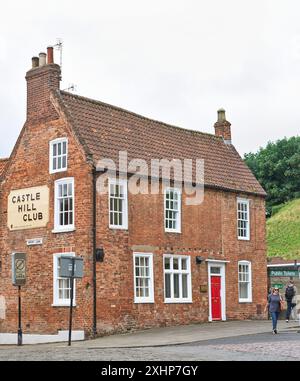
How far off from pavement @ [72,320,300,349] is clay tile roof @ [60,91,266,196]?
6.73 meters

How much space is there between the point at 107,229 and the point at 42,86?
695 centimetres

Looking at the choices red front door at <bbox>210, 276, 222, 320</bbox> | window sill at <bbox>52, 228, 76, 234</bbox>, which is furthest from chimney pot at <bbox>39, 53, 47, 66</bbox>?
red front door at <bbox>210, 276, 222, 320</bbox>

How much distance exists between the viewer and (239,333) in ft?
90.3

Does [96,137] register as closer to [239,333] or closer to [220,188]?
[220,188]

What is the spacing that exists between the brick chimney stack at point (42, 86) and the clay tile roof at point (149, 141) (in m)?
0.66

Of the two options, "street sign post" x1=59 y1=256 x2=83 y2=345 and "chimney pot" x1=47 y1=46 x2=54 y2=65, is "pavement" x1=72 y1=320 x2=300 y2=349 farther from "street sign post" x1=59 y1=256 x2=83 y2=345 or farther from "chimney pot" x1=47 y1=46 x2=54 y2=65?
"chimney pot" x1=47 y1=46 x2=54 y2=65

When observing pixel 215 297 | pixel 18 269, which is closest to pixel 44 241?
pixel 18 269

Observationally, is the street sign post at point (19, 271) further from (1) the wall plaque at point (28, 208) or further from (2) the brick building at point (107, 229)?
(1) the wall plaque at point (28, 208)

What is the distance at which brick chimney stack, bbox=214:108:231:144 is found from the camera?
131ft

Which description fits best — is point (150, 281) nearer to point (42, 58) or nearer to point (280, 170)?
point (42, 58)

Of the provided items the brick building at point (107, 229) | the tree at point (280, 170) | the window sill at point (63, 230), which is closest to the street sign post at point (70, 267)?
the brick building at point (107, 229)

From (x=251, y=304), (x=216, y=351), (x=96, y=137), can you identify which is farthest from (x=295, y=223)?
(x=216, y=351)

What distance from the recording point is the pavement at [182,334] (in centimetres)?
2488
